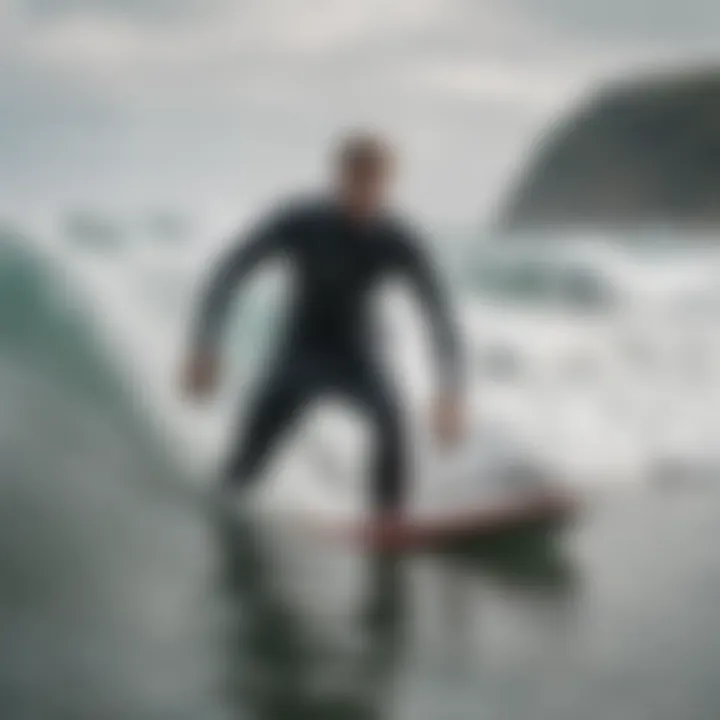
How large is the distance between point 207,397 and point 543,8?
660mm

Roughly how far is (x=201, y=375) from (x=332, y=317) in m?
0.17

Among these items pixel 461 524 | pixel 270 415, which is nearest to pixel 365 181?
pixel 270 415

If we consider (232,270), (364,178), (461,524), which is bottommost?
(461,524)

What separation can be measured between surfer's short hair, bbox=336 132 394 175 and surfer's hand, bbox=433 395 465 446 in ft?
0.96

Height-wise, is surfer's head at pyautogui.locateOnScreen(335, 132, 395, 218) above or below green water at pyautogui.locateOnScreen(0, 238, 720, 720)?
above

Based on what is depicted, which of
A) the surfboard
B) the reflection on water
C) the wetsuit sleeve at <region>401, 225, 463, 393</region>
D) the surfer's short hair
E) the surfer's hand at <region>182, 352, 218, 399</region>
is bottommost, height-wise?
the reflection on water

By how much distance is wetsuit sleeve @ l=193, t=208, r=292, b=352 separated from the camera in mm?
1511

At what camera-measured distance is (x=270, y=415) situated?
1.52 meters

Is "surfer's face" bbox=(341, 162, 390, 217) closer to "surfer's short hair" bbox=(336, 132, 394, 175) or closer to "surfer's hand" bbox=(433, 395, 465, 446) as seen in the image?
"surfer's short hair" bbox=(336, 132, 394, 175)

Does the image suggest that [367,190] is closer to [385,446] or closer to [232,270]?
[232,270]

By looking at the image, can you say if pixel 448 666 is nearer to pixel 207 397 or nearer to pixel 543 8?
pixel 207 397

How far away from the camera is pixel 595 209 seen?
162cm

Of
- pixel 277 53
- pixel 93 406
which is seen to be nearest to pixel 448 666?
pixel 93 406

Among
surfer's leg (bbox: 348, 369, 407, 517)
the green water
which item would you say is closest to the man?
surfer's leg (bbox: 348, 369, 407, 517)
